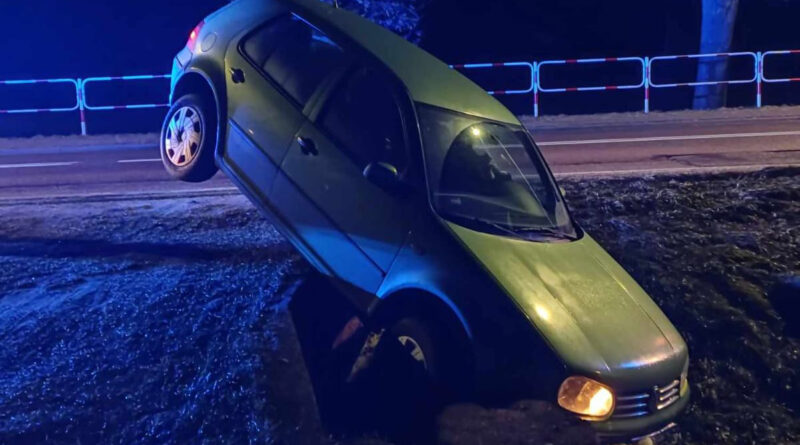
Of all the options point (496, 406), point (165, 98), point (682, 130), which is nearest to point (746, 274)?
point (496, 406)

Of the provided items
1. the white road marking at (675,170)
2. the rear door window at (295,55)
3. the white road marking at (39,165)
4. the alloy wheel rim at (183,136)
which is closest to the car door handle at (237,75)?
the rear door window at (295,55)

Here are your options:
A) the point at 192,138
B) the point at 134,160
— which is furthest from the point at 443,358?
the point at 134,160

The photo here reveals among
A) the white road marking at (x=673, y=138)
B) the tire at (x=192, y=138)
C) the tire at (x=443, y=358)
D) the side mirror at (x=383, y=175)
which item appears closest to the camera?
the tire at (x=443, y=358)

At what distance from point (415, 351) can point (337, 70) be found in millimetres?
1871

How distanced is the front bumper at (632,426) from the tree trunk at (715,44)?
15467 mm

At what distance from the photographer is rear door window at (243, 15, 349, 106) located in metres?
4.93

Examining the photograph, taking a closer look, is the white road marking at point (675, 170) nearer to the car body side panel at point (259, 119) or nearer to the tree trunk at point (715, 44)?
Result: the car body side panel at point (259, 119)

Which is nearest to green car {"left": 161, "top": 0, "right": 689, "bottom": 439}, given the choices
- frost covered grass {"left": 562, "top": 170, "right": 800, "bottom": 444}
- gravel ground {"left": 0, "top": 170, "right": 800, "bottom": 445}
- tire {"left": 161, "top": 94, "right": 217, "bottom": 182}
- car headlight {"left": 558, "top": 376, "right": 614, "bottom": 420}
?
car headlight {"left": 558, "top": 376, "right": 614, "bottom": 420}

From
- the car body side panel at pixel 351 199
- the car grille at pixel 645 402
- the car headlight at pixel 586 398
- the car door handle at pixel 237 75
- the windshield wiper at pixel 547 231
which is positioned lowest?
the car grille at pixel 645 402

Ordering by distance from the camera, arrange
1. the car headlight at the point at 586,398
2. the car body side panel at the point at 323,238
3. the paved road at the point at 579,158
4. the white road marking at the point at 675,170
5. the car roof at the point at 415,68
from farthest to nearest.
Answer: the paved road at the point at 579,158 < the white road marking at the point at 675,170 < the car roof at the point at 415,68 < the car body side panel at the point at 323,238 < the car headlight at the point at 586,398

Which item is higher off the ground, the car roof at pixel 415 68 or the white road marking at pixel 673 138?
the car roof at pixel 415 68

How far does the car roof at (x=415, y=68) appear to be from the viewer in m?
4.70

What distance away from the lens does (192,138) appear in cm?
590

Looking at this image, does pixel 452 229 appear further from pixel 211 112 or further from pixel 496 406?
pixel 211 112
